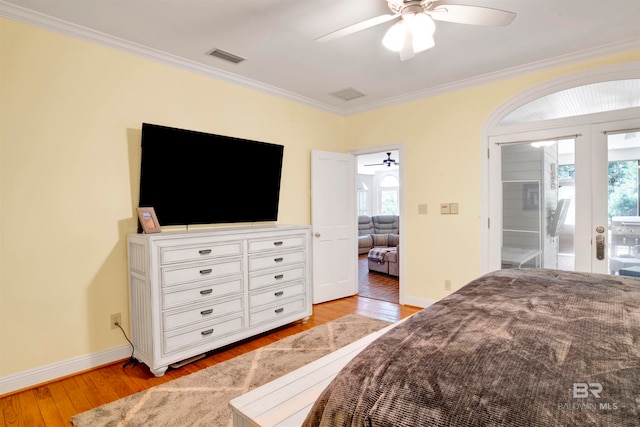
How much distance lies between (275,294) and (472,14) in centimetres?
278

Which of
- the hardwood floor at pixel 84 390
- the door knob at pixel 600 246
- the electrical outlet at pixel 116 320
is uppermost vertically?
the door knob at pixel 600 246

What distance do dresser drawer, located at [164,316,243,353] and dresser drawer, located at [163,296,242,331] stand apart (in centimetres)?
6

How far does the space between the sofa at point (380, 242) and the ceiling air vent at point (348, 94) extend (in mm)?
2749

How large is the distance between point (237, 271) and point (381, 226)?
7219 mm

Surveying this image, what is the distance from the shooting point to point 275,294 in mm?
3297

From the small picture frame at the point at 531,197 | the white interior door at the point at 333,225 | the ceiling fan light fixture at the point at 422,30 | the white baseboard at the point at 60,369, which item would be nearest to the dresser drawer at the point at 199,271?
the white baseboard at the point at 60,369

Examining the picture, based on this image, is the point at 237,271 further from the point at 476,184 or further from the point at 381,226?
the point at 381,226

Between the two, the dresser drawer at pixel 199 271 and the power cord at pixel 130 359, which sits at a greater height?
the dresser drawer at pixel 199 271

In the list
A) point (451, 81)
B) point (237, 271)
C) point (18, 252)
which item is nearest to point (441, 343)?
point (237, 271)

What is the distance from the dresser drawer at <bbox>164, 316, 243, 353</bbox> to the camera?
100.0 inches

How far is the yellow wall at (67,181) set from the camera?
2287mm

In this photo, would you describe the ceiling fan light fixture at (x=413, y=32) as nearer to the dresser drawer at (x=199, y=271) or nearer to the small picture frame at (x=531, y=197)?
the small picture frame at (x=531, y=197)

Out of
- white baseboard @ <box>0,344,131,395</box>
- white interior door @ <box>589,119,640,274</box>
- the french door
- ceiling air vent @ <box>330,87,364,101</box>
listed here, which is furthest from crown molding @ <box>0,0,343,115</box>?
white interior door @ <box>589,119,640,274</box>

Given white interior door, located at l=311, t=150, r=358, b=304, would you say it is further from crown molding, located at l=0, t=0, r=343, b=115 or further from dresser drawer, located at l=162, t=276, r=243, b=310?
dresser drawer, located at l=162, t=276, r=243, b=310
